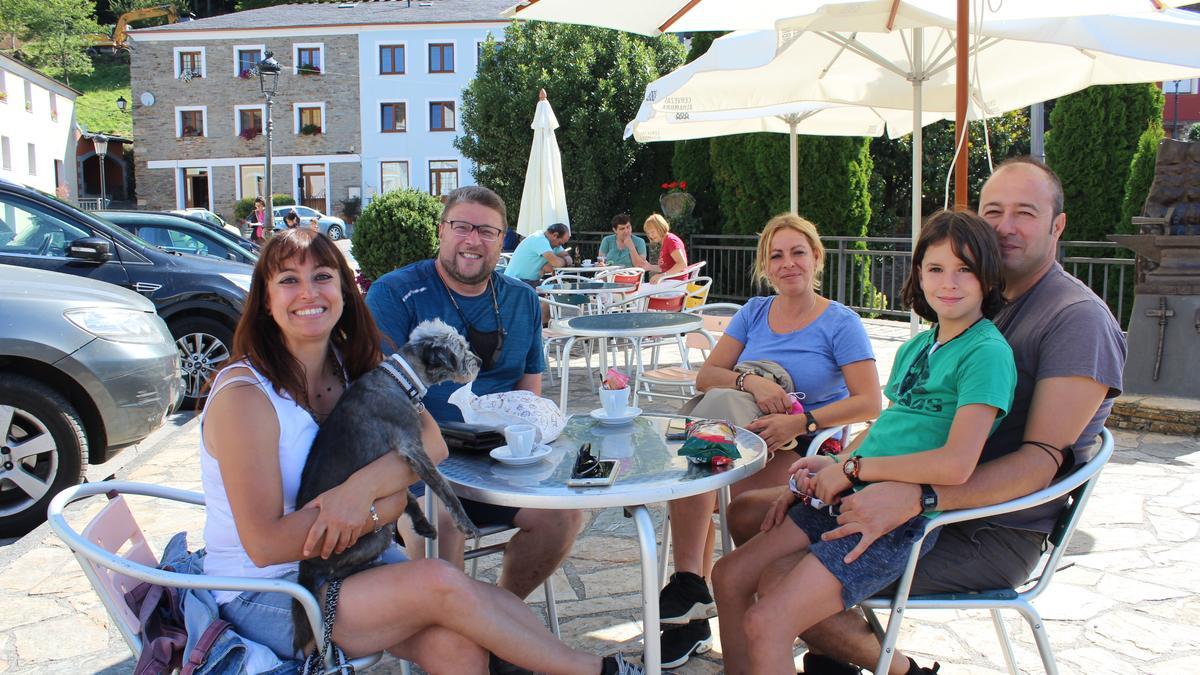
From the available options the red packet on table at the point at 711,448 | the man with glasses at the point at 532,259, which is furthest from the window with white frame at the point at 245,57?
the red packet on table at the point at 711,448

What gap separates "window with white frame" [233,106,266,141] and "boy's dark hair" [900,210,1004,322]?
41.7 metres

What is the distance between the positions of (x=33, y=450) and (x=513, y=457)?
9.76ft

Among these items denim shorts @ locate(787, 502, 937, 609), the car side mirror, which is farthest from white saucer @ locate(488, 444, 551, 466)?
the car side mirror

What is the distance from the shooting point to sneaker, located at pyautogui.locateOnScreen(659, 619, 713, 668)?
2553mm

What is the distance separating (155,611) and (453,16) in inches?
1561

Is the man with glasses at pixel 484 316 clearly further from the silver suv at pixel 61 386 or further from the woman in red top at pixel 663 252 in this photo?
the woman in red top at pixel 663 252

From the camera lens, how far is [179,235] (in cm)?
876

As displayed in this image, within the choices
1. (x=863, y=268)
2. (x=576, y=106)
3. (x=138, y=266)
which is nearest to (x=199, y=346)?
(x=138, y=266)

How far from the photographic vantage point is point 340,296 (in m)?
1.96

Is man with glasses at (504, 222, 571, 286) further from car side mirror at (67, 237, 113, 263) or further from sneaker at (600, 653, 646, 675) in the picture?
sneaker at (600, 653, 646, 675)

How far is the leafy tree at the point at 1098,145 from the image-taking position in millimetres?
10570

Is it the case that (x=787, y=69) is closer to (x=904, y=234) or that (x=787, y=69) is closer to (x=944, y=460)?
(x=944, y=460)

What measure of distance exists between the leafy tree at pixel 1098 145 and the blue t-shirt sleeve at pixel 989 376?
34.3 feet

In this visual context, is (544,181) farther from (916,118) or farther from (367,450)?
(367,450)
